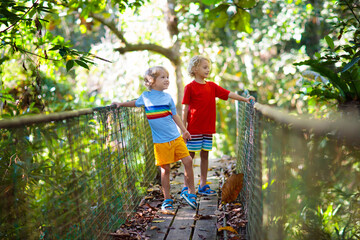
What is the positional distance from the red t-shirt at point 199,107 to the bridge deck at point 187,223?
0.78 meters

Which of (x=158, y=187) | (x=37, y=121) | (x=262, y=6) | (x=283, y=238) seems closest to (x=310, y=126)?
(x=283, y=238)

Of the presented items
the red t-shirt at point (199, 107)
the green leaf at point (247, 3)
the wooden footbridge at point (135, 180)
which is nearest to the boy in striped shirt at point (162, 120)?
the wooden footbridge at point (135, 180)

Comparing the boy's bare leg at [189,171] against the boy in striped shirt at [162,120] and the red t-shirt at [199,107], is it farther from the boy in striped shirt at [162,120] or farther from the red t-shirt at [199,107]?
the red t-shirt at [199,107]

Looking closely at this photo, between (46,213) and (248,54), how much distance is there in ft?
35.4

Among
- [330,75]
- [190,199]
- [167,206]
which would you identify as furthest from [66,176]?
[330,75]

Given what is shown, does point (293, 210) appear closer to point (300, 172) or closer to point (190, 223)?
point (300, 172)

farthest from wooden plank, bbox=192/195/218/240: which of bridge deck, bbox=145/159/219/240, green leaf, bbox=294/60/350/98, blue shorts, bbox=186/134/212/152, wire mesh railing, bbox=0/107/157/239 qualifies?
green leaf, bbox=294/60/350/98

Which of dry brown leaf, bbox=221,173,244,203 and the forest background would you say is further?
the forest background

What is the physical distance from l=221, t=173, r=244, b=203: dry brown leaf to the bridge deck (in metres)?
0.15

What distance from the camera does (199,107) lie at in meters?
4.13

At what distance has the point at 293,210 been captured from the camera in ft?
5.28

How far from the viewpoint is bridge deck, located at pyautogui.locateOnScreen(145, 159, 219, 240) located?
3.09 m

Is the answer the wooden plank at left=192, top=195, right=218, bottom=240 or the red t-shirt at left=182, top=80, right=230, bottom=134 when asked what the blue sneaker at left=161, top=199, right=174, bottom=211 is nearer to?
the wooden plank at left=192, top=195, right=218, bottom=240

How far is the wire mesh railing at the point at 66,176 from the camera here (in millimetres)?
2234
